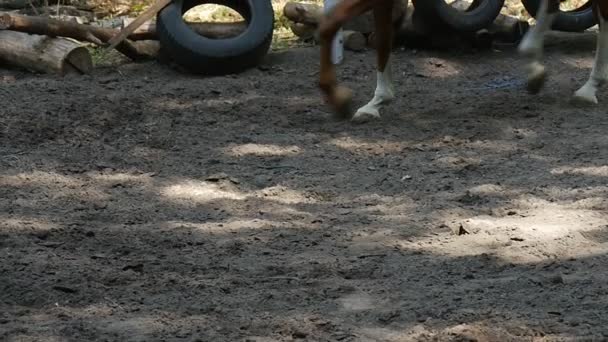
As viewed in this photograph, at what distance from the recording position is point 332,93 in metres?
6.88

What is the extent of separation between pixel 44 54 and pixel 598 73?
3953 millimetres

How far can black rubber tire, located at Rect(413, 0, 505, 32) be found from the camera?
28.4 feet

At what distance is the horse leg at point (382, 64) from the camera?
23.6ft

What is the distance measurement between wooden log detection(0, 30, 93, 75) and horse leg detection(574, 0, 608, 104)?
357 cm

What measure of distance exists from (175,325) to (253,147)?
289cm

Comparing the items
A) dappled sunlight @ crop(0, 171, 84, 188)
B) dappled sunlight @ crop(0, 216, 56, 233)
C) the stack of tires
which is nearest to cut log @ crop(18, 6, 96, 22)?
the stack of tires

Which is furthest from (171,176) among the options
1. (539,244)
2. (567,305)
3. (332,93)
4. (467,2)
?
(467,2)

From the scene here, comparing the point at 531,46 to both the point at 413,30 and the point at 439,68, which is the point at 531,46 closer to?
the point at 439,68

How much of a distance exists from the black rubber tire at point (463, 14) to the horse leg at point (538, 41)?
49.5 inches

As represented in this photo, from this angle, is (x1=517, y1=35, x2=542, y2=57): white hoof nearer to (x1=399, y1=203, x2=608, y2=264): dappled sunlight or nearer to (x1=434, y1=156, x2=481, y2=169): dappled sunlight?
(x1=434, y1=156, x2=481, y2=169): dappled sunlight

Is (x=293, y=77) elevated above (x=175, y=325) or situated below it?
below

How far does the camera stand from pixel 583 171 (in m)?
5.95

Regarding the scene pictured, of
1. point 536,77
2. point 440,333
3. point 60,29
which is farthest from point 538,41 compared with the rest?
point 440,333

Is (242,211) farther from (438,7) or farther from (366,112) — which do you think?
(438,7)
